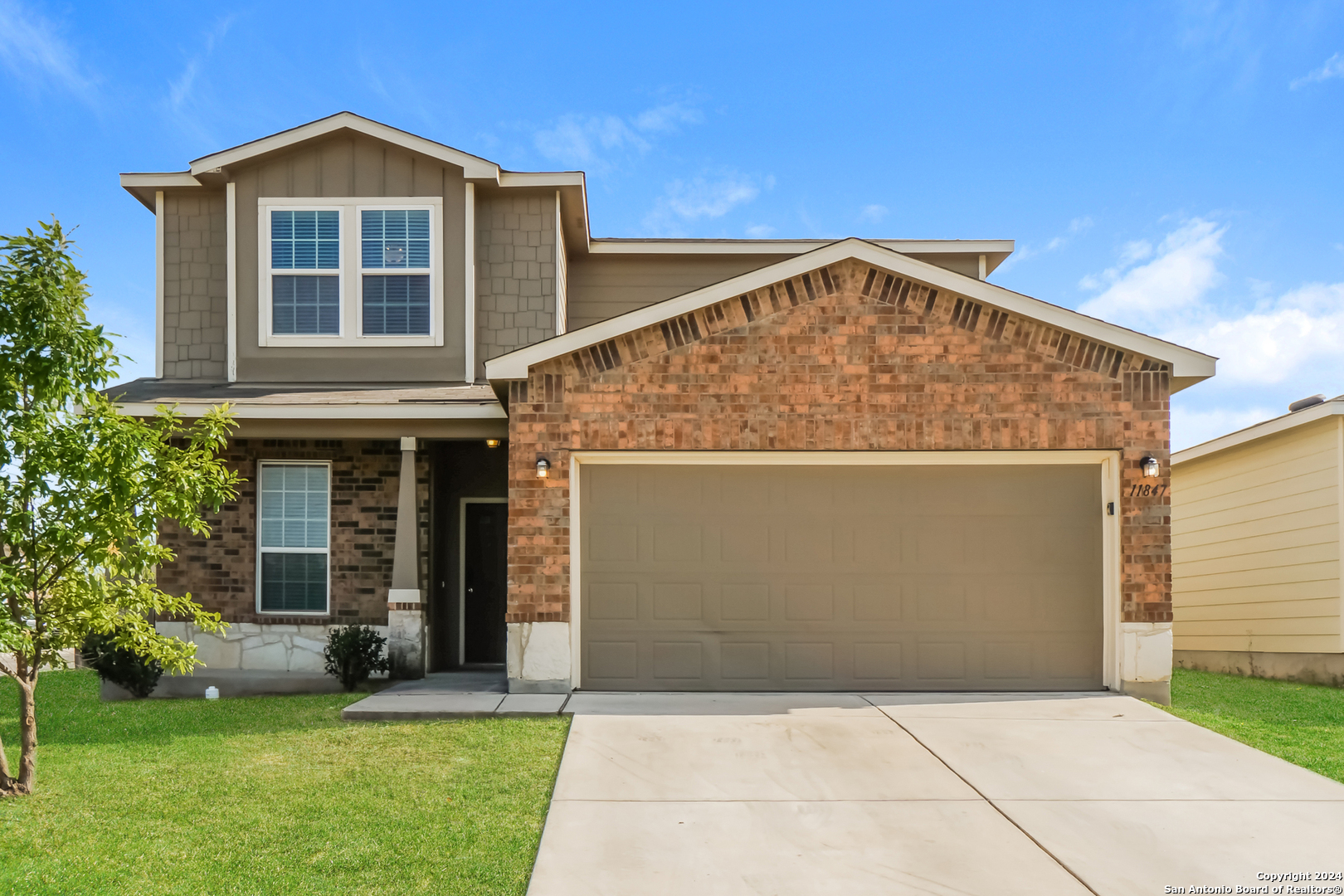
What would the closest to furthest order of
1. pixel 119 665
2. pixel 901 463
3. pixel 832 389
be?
1. pixel 832 389
2. pixel 901 463
3. pixel 119 665

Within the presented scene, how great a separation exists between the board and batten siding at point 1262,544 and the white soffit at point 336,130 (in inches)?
416

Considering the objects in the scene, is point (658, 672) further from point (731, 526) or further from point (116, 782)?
point (116, 782)

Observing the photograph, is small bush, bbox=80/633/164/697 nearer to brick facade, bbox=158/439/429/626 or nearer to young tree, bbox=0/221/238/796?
brick facade, bbox=158/439/429/626

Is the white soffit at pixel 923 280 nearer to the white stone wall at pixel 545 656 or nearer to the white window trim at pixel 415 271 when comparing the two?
the white stone wall at pixel 545 656

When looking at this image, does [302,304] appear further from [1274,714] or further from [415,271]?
[1274,714]

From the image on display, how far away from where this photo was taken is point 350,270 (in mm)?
11945

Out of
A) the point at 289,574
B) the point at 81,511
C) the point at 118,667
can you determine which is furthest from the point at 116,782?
the point at 289,574

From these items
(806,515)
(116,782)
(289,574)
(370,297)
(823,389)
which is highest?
(370,297)

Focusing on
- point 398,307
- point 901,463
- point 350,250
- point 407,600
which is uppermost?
point 350,250

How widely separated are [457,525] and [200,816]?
6.67 meters

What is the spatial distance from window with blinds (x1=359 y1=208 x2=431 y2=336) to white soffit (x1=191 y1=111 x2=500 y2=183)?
2.48ft

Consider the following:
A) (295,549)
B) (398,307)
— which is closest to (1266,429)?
(398,307)

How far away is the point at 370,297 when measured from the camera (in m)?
12.0

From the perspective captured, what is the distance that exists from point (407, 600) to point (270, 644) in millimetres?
2062
